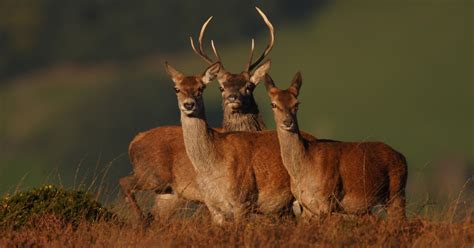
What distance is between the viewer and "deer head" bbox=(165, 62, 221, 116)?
51.4 ft

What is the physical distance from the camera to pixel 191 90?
52.0 feet

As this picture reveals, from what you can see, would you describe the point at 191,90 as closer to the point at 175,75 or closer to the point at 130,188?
the point at 175,75

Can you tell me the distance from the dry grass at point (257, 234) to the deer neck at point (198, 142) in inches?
47.0

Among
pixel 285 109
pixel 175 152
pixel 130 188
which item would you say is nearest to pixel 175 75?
pixel 285 109

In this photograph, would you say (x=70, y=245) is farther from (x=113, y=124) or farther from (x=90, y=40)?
(x=90, y=40)

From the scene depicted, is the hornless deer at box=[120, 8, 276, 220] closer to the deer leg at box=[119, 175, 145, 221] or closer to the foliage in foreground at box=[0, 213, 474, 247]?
the deer leg at box=[119, 175, 145, 221]

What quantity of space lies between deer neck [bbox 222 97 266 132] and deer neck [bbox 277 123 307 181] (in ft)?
11.8

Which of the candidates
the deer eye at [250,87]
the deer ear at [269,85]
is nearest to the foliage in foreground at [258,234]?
the deer ear at [269,85]

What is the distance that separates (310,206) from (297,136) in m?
0.80

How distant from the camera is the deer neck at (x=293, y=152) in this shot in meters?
15.1

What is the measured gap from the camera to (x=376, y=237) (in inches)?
532

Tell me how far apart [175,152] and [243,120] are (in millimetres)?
1290

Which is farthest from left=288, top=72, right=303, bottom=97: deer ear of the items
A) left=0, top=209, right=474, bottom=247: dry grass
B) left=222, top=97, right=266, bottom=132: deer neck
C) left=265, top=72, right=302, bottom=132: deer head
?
left=222, top=97, right=266, bottom=132: deer neck

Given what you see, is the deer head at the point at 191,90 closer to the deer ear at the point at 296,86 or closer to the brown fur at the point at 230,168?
the brown fur at the point at 230,168
